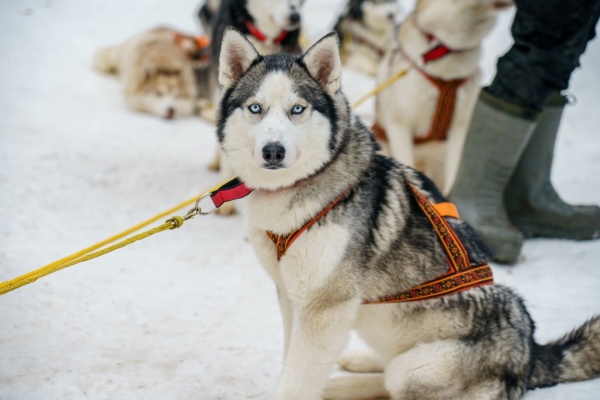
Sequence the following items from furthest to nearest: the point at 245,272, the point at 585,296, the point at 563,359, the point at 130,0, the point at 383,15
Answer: the point at 130,0
the point at 383,15
the point at 245,272
the point at 585,296
the point at 563,359

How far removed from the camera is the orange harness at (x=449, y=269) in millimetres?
2336

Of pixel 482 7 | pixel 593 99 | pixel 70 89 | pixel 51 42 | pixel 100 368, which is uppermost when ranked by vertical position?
pixel 51 42

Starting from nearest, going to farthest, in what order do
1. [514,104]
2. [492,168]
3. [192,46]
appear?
[514,104] → [492,168] → [192,46]

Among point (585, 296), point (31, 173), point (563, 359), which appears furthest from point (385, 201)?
point (31, 173)

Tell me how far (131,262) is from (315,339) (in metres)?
2.03

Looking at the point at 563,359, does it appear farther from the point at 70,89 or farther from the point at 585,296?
the point at 70,89

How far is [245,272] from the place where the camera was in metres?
3.95

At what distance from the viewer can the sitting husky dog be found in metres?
2.27

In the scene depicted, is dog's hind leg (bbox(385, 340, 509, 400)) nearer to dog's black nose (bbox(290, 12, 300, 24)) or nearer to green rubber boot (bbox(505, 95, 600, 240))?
green rubber boot (bbox(505, 95, 600, 240))

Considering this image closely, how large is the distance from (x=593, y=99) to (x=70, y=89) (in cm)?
614

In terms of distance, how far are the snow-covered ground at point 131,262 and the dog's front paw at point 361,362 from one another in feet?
1.17

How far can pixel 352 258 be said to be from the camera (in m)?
2.32

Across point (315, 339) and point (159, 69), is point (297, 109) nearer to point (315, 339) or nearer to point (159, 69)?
point (315, 339)

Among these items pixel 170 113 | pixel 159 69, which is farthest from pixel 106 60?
pixel 170 113
